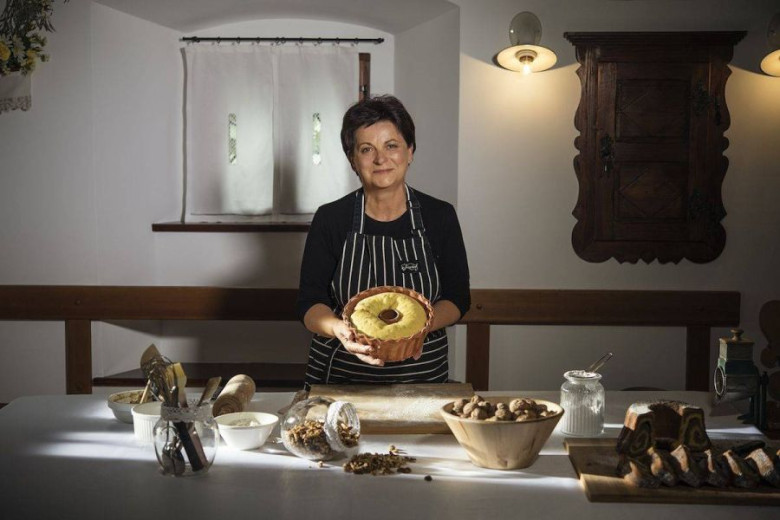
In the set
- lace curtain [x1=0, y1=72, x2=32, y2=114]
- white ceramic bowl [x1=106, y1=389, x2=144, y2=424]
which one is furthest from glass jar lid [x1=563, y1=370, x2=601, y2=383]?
lace curtain [x1=0, y1=72, x2=32, y2=114]

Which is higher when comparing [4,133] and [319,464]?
[4,133]

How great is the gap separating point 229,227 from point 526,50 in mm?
2254

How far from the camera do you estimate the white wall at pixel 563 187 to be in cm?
463

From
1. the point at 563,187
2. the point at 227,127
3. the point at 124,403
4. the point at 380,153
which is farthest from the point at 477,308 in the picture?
the point at 124,403

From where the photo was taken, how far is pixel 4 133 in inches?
185

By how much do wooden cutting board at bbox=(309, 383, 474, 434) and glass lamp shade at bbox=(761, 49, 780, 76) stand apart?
10.5ft

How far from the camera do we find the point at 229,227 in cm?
535

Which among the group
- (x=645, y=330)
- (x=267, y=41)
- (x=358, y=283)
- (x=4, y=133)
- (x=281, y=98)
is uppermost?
(x=267, y=41)

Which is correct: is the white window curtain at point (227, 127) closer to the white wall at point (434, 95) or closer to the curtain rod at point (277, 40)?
the curtain rod at point (277, 40)

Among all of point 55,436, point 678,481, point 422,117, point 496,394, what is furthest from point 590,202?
point 55,436

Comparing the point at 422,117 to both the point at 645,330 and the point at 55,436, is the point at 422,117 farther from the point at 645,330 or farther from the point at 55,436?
the point at 55,436

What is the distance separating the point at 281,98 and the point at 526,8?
1.74 metres

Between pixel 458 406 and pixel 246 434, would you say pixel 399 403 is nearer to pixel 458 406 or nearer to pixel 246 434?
pixel 458 406

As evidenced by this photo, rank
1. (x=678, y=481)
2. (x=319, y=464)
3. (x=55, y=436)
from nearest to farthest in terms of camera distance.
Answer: (x=678, y=481), (x=319, y=464), (x=55, y=436)
